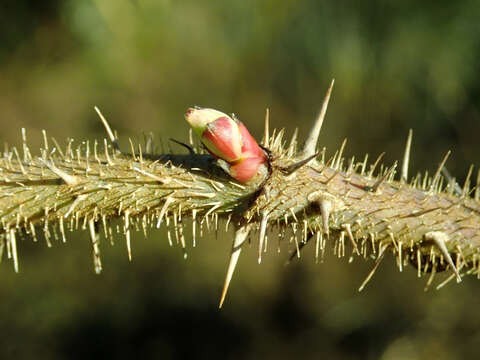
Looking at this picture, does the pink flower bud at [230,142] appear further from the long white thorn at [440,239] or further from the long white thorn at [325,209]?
the long white thorn at [440,239]

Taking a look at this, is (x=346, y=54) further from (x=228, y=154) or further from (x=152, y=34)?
(x=228, y=154)

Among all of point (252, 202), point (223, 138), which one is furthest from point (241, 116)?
point (223, 138)

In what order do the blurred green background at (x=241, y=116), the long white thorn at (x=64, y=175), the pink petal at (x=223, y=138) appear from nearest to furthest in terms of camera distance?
the pink petal at (x=223, y=138)
the long white thorn at (x=64, y=175)
the blurred green background at (x=241, y=116)

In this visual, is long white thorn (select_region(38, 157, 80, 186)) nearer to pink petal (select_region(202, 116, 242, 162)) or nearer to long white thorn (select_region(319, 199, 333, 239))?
pink petal (select_region(202, 116, 242, 162))

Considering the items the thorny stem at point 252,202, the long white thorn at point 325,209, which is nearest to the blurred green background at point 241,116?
the thorny stem at point 252,202

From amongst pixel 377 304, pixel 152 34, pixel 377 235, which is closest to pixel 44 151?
pixel 377 235
